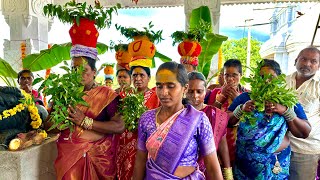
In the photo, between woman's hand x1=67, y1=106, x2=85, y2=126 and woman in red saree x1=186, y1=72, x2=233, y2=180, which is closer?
woman's hand x1=67, y1=106, x2=85, y2=126

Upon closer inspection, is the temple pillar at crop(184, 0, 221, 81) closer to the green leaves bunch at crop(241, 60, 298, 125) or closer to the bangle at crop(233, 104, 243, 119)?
the bangle at crop(233, 104, 243, 119)

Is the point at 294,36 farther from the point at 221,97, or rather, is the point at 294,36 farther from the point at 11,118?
the point at 11,118

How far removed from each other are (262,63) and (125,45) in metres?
2.14

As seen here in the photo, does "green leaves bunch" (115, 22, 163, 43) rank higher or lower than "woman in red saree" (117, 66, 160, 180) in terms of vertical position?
higher

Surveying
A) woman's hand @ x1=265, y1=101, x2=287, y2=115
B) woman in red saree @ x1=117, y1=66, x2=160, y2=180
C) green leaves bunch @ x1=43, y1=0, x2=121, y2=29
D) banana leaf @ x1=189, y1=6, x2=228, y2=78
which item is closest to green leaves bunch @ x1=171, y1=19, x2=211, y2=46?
banana leaf @ x1=189, y1=6, x2=228, y2=78

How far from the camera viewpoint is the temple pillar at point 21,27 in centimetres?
666

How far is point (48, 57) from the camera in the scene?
512 centimetres

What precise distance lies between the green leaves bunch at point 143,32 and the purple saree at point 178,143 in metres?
1.54

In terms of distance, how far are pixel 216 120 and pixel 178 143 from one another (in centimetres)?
67

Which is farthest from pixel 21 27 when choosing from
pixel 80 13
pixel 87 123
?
pixel 87 123

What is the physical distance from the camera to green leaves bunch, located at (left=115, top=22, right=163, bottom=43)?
10.7 ft

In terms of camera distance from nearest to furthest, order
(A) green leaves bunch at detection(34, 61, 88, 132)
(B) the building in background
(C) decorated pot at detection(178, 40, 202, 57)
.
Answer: (A) green leaves bunch at detection(34, 61, 88, 132) → (C) decorated pot at detection(178, 40, 202, 57) → (B) the building in background

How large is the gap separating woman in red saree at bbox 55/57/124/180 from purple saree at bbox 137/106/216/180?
1.82 feet

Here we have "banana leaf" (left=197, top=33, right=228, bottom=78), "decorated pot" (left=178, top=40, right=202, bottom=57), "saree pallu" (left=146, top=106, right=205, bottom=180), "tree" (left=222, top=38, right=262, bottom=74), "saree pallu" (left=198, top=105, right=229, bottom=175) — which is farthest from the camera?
"tree" (left=222, top=38, right=262, bottom=74)
